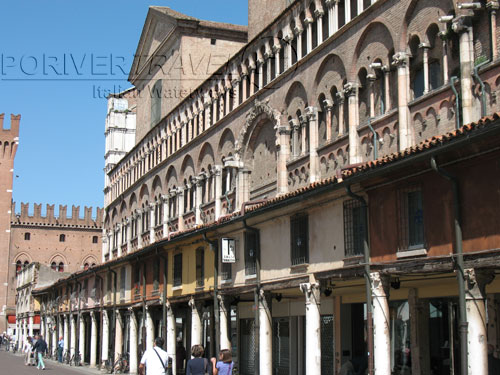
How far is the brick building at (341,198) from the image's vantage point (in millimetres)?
13594

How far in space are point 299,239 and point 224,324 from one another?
5579mm

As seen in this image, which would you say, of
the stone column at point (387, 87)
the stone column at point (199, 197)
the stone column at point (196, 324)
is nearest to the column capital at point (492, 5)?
the stone column at point (387, 87)

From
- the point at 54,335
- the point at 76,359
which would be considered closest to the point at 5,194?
the point at 54,335

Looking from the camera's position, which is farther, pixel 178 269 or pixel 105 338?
pixel 105 338

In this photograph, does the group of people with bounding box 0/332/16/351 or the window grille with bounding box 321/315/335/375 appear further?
the group of people with bounding box 0/332/16/351

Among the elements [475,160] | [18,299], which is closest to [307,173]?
[475,160]

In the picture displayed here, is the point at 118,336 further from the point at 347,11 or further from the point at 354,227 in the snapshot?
the point at 354,227

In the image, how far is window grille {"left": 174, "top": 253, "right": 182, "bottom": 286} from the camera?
2769cm

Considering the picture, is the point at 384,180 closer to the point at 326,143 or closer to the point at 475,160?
the point at 475,160

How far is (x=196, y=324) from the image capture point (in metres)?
25.6

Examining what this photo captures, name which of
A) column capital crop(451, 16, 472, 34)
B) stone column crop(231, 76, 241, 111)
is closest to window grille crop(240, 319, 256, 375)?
stone column crop(231, 76, 241, 111)

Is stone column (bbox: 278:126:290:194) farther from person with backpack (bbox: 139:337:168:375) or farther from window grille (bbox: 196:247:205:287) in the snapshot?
person with backpack (bbox: 139:337:168:375)

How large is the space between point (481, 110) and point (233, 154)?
1352cm

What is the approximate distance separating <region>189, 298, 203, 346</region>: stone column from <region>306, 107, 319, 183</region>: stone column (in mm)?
6677
